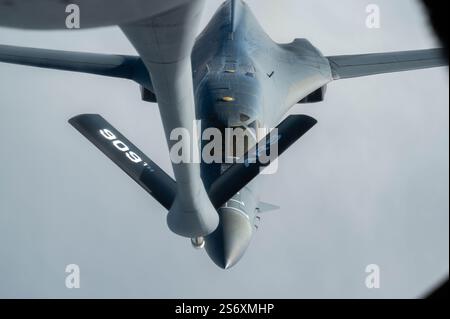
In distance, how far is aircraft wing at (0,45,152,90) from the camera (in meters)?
28.1

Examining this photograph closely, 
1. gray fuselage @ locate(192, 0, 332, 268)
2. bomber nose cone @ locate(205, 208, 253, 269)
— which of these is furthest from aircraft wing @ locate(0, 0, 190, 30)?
bomber nose cone @ locate(205, 208, 253, 269)

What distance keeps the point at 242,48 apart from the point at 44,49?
8.91m

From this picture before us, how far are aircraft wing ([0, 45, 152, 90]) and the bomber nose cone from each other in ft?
28.7

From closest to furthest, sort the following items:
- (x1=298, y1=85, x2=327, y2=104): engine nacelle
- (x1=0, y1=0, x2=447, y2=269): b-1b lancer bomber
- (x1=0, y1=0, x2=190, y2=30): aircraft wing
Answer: (x1=0, y1=0, x2=190, y2=30): aircraft wing, (x1=0, y1=0, x2=447, y2=269): b-1b lancer bomber, (x1=298, y1=85, x2=327, y2=104): engine nacelle

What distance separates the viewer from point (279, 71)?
97.1ft

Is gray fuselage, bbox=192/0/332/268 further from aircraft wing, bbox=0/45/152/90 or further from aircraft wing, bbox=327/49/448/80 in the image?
aircraft wing, bbox=0/45/152/90

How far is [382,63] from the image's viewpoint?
95.6 ft

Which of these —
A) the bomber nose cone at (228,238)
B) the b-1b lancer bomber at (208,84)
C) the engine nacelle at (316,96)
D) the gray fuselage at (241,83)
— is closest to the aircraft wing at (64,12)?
the b-1b lancer bomber at (208,84)

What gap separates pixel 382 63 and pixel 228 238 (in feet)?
40.8

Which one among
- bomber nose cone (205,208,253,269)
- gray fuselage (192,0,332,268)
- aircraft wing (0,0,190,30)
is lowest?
aircraft wing (0,0,190,30)

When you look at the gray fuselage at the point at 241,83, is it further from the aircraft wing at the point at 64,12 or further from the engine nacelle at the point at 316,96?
the aircraft wing at the point at 64,12

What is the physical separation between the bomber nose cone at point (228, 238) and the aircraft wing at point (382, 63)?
35.5 ft

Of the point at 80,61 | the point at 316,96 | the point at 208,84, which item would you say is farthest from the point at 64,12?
the point at 316,96

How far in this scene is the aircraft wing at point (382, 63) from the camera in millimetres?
28844
